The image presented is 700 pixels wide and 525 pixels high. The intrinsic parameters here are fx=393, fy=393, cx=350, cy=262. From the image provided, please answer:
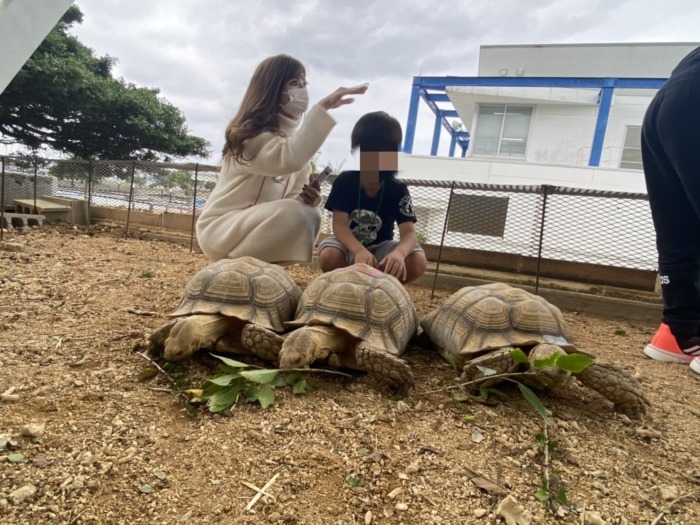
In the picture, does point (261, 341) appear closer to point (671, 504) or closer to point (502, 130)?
point (671, 504)

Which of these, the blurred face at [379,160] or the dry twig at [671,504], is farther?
the blurred face at [379,160]

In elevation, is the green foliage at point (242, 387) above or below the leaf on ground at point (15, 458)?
above

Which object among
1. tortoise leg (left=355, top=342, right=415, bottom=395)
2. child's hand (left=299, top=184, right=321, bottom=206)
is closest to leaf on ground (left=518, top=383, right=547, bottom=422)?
tortoise leg (left=355, top=342, right=415, bottom=395)

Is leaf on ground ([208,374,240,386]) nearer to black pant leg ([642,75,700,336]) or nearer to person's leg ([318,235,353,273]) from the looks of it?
person's leg ([318,235,353,273])

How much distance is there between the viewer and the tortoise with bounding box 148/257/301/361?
4.56ft

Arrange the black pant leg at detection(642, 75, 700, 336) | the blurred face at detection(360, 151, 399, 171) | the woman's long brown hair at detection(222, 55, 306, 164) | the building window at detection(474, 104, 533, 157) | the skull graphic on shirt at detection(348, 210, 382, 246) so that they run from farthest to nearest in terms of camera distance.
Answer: the building window at detection(474, 104, 533, 157) < the skull graphic on shirt at detection(348, 210, 382, 246) < the blurred face at detection(360, 151, 399, 171) < the woman's long brown hair at detection(222, 55, 306, 164) < the black pant leg at detection(642, 75, 700, 336)

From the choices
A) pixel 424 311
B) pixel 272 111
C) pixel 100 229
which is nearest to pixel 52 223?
pixel 100 229

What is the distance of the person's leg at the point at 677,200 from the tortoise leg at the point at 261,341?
183cm

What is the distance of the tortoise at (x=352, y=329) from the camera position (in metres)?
1.33

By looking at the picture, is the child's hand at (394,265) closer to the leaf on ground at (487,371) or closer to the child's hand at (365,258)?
the child's hand at (365,258)

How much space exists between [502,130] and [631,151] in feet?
11.2

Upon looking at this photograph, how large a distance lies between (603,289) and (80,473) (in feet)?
13.3

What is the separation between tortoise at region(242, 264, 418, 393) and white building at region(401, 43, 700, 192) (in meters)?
9.77

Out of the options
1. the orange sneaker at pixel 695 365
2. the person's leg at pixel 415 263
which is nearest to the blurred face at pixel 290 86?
the person's leg at pixel 415 263
